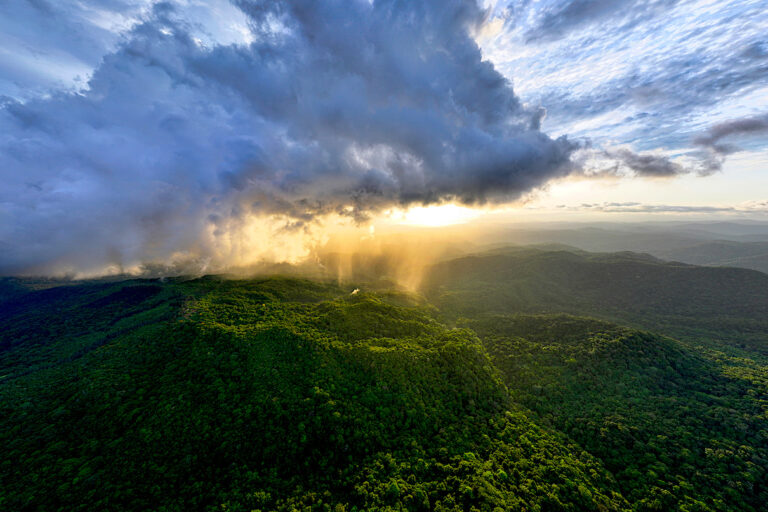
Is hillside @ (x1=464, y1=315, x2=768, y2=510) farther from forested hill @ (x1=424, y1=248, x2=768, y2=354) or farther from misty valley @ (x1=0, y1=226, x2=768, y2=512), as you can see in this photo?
forested hill @ (x1=424, y1=248, x2=768, y2=354)

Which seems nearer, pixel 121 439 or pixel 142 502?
pixel 142 502

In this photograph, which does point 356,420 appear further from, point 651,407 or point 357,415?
point 651,407

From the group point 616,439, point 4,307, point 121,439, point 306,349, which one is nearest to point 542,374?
point 616,439

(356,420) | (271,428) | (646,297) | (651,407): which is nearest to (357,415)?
(356,420)

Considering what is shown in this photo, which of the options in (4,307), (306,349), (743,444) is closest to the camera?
(743,444)

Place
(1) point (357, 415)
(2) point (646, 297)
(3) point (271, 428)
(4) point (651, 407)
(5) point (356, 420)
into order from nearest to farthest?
1. (3) point (271, 428)
2. (5) point (356, 420)
3. (1) point (357, 415)
4. (4) point (651, 407)
5. (2) point (646, 297)

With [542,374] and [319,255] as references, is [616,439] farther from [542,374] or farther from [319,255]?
[319,255]
